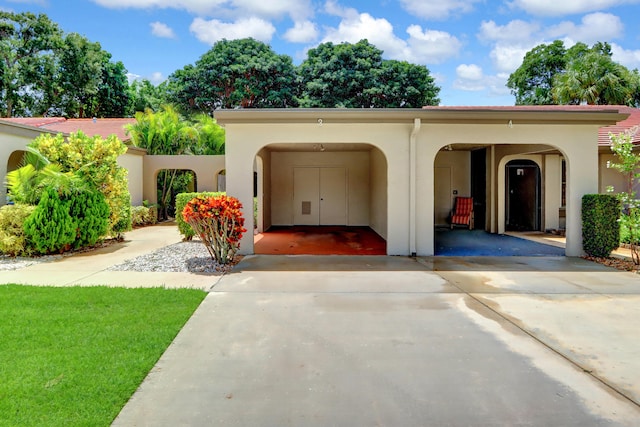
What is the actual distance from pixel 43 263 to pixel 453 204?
1182cm

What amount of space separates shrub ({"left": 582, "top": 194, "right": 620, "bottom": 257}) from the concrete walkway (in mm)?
1725

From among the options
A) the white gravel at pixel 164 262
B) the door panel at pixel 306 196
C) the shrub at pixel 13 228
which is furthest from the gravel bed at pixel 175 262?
the door panel at pixel 306 196

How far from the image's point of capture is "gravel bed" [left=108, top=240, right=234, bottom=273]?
7641 millimetres

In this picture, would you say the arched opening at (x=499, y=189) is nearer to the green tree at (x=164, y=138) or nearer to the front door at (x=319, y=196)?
the front door at (x=319, y=196)

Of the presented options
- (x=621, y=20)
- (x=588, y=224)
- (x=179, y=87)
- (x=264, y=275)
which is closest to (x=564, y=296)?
(x=588, y=224)

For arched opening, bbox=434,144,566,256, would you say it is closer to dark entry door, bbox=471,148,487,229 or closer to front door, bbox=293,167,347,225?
dark entry door, bbox=471,148,487,229

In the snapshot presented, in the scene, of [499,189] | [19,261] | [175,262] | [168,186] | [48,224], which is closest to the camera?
[175,262]

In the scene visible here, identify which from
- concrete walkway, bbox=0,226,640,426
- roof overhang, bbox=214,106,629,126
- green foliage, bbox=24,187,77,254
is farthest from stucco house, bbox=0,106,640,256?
concrete walkway, bbox=0,226,640,426

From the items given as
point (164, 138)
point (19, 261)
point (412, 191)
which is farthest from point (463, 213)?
point (19, 261)

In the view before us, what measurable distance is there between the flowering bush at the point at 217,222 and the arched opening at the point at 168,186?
32.6 ft

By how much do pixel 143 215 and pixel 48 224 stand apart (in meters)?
7.00

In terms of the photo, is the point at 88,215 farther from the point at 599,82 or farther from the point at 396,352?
the point at 599,82

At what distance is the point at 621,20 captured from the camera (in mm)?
23203

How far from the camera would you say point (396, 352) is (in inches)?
154
